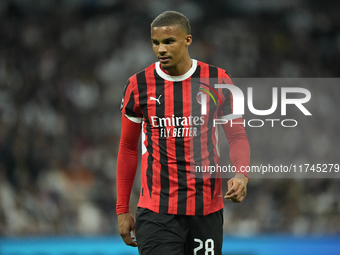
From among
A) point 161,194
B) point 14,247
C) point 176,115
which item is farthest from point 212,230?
point 14,247

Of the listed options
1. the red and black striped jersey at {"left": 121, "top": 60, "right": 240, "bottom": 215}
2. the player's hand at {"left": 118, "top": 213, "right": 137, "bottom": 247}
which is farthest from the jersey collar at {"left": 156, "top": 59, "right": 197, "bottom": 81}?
the player's hand at {"left": 118, "top": 213, "right": 137, "bottom": 247}

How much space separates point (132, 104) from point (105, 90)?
336cm

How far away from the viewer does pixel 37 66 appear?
5.27 meters

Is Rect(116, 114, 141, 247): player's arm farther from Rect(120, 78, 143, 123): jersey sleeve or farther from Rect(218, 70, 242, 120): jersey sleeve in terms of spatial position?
Rect(218, 70, 242, 120): jersey sleeve

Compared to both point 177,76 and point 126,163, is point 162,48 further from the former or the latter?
point 126,163

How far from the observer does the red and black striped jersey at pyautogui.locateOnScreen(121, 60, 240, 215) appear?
1.86m

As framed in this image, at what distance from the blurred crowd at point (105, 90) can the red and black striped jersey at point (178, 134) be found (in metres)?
2.91

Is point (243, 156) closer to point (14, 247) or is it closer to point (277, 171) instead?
point (14, 247)

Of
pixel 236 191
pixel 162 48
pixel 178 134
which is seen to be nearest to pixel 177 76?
pixel 162 48

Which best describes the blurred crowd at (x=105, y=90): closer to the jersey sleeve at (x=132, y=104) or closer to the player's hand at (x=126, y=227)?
the player's hand at (x=126, y=227)

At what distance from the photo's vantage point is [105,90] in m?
5.27

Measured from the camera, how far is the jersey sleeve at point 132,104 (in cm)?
199

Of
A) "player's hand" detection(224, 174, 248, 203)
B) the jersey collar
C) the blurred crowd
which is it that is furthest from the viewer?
the blurred crowd

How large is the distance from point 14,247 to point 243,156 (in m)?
2.76
